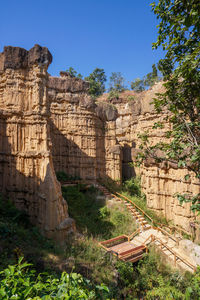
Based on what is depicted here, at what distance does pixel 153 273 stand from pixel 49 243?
18.6ft

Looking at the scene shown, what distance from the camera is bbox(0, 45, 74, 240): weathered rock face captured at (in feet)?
37.8

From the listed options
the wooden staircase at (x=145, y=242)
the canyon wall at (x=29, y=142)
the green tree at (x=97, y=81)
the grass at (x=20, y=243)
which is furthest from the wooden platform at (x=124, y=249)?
the green tree at (x=97, y=81)

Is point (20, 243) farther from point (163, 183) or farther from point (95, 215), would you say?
point (163, 183)

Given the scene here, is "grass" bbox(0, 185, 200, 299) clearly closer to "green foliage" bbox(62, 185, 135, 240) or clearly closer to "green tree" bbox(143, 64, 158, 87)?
"green foliage" bbox(62, 185, 135, 240)

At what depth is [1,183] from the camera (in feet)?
38.8

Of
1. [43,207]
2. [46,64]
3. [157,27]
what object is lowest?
[43,207]

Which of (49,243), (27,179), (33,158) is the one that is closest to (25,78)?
(33,158)

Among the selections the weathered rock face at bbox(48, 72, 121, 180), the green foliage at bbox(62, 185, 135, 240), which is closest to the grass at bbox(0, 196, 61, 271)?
the green foliage at bbox(62, 185, 135, 240)

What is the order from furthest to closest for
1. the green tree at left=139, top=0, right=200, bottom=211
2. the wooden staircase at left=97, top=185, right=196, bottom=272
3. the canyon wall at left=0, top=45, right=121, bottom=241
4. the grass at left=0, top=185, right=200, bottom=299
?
1. the canyon wall at left=0, top=45, right=121, bottom=241
2. the wooden staircase at left=97, top=185, right=196, bottom=272
3. the grass at left=0, top=185, right=200, bottom=299
4. the green tree at left=139, top=0, right=200, bottom=211

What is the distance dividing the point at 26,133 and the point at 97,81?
4152cm

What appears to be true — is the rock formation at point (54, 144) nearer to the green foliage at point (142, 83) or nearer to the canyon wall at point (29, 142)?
A: the canyon wall at point (29, 142)

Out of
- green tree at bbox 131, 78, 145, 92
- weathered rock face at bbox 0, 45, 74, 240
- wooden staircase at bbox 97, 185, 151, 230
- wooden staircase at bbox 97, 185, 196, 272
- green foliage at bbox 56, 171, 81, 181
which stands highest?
green tree at bbox 131, 78, 145, 92

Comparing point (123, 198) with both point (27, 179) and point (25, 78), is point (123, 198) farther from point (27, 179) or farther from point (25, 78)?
point (25, 78)

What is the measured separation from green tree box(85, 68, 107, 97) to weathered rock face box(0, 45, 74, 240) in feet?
112
